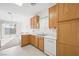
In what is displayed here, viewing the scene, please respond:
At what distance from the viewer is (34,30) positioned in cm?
556

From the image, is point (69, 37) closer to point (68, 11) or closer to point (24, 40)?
point (68, 11)

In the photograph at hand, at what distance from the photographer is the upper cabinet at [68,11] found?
188 centimetres

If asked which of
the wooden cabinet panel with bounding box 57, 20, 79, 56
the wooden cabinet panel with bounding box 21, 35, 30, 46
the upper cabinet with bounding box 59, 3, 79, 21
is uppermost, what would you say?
the upper cabinet with bounding box 59, 3, 79, 21

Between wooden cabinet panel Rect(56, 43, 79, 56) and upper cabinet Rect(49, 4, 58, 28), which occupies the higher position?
upper cabinet Rect(49, 4, 58, 28)

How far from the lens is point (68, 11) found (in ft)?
6.77

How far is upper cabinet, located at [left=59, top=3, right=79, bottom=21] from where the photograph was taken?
188cm

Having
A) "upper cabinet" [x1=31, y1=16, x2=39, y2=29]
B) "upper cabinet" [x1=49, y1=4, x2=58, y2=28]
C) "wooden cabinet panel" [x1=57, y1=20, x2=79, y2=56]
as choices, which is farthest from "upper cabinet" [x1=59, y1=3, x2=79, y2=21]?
"upper cabinet" [x1=31, y1=16, x2=39, y2=29]

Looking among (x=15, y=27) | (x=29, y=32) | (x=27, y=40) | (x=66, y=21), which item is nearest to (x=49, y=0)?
(x=66, y=21)

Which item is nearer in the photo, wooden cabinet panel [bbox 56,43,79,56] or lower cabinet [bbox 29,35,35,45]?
wooden cabinet panel [bbox 56,43,79,56]

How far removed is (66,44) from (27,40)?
3266mm

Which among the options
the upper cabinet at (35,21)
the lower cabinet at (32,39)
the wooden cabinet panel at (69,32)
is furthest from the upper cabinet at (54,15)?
the lower cabinet at (32,39)

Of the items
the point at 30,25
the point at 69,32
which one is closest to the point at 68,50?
the point at 69,32

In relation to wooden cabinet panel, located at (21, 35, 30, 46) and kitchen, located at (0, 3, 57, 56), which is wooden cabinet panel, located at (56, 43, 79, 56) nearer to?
kitchen, located at (0, 3, 57, 56)

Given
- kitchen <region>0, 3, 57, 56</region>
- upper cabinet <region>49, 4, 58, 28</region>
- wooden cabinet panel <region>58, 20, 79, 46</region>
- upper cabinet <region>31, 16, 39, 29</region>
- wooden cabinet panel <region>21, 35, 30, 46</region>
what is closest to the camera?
wooden cabinet panel <region>58, 20, 79, 46</region>
